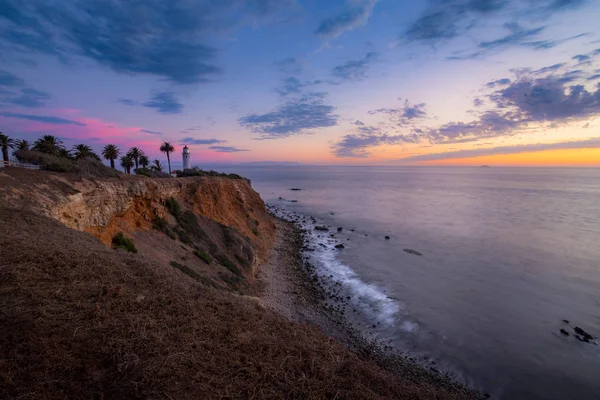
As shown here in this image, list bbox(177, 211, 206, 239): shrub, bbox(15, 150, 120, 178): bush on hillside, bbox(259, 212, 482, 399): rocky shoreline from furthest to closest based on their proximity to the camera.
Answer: bbox(177, 211, 206, 239): shrub, bbox(15, 150, 120, 178): bush on hillside, bbox(259, 212, 482, 399): rocky shoreline

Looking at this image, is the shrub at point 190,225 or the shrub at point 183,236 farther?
the shrub at point 190,225

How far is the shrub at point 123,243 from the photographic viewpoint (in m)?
18.4

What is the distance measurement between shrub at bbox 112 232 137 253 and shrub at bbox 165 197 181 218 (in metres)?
7.85

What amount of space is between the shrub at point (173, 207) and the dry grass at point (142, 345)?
1773 cm

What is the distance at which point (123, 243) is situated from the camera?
18734 millimetres

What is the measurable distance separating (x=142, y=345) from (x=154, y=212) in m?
21.1

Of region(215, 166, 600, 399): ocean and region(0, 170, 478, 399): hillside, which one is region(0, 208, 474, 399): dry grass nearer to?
region(0, 170, 478, 399): hillside

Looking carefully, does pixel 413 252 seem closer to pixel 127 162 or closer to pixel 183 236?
pixel 183 236

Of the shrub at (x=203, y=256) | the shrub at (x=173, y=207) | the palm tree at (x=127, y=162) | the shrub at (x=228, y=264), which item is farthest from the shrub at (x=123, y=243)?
the palm tree at (x=127, y=162)

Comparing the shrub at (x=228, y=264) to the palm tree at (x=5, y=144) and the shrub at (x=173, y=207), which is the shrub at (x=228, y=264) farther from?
the palm tree at (x=5, y=144)

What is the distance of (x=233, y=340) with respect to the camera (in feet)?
22.9

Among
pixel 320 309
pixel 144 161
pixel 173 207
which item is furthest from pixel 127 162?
pixel 320 309

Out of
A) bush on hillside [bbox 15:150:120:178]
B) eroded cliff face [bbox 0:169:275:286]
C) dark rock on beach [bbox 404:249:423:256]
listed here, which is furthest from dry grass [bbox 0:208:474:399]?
dark rock on beach [bbox 404:249:423:256]

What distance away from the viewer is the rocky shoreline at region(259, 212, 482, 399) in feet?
52.7
